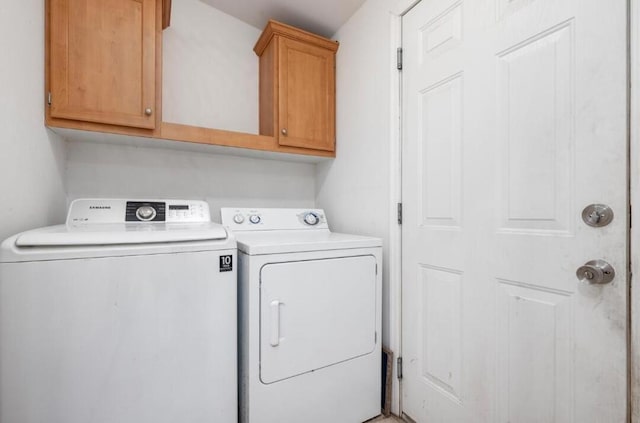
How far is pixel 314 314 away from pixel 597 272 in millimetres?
1015

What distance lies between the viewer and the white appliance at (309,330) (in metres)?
1.21

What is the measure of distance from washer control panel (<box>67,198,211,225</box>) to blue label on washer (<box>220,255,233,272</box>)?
61 cm

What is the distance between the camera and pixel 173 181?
1.86 meters

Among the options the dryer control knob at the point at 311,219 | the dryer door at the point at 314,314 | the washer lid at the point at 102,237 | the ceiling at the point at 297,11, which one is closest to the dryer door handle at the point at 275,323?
the dryer door at the point at 314,314

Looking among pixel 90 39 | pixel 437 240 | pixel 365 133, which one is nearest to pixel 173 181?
pixel 90 39

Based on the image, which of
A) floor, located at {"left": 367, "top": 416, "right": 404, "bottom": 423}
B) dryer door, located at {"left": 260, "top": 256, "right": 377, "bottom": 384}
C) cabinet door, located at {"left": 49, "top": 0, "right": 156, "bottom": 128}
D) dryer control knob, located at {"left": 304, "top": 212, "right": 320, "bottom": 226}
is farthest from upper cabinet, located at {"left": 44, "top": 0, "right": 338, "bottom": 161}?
floor, located at {"left": 367, "top": 416, "right": 404, "bottom": 423}

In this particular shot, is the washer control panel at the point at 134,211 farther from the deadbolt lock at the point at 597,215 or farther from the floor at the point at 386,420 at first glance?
the deadbolt lock at the point at 597,215

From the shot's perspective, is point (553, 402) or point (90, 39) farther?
point (90, 39)

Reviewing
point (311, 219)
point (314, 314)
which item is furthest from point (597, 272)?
point (311, 219)

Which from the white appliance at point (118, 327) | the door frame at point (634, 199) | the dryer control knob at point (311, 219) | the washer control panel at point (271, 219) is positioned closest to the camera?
the door frame at point (634, 199)

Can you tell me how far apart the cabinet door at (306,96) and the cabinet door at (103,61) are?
2.41 ft

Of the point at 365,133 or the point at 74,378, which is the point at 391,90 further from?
the point at 74,378

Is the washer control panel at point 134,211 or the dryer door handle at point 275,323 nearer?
the dryer door handle at point 275,323

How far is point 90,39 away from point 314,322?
1680 mm
